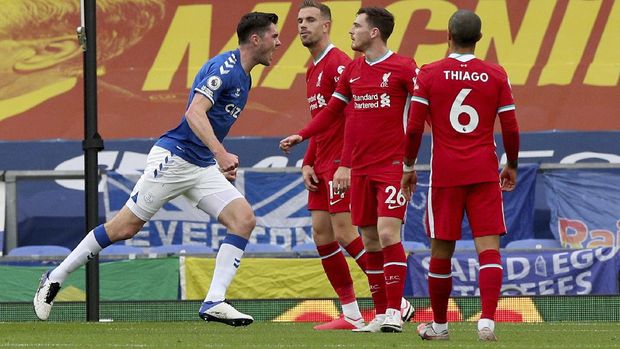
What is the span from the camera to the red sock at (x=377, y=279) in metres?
9.55

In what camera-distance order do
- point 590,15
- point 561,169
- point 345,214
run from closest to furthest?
point 345,214, point 561,169, point 590,15

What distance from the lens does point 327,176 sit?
9.95 m

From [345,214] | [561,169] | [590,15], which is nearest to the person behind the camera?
[345,214]

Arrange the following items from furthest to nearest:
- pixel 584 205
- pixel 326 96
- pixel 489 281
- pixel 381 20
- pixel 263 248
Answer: pixel 584 205
pixel 263 248
pixel 326 96
pixel 381 20
pixel 489 281

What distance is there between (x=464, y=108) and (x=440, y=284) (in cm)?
105

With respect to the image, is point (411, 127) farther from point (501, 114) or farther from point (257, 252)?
point (257, 252)

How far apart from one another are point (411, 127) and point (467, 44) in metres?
0.58

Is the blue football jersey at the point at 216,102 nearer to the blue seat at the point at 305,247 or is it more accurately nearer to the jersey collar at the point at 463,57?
the jersey collar at the point at 463,57

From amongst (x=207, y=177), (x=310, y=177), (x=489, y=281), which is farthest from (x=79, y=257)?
(x=489, y=281)

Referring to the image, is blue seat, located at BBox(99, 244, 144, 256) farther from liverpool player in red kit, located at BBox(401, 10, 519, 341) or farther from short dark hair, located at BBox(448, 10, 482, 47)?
short dark hair, located at BBox(448, 10, 482, 47)

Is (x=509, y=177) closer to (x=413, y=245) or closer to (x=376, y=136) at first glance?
(x=376, y=136)

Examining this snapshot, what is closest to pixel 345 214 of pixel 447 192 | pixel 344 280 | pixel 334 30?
pixel 344 280

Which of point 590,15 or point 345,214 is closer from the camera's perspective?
point 345,214

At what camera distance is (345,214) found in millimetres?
9891
